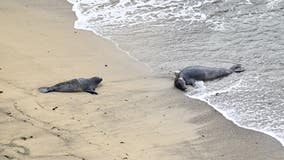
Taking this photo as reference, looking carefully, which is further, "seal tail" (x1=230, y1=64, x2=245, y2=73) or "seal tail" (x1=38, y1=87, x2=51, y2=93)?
"seal tail" (x1=230, y1=64, x2=245, y2=73)

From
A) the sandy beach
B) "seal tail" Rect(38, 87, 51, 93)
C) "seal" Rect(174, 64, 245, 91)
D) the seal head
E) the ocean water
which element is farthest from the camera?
"seal" Rect(174, 64, 245, 91)

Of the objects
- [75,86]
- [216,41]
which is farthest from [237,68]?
[75,86]

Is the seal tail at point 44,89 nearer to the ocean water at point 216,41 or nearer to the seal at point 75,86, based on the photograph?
the seal at point 75,86

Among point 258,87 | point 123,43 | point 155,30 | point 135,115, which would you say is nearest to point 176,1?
point 155,30

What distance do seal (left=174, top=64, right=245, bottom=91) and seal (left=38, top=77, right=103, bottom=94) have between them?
118 centimetres

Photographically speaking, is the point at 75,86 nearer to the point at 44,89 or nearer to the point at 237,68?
the point at 44,89

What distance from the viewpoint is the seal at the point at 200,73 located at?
8.16 meters

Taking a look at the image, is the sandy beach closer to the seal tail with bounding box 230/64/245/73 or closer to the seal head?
the seal head

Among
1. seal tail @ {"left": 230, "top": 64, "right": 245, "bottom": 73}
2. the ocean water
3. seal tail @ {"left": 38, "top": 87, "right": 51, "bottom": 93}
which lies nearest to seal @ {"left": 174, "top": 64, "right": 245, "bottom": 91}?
seal tail @ {"left": 230, "top": 64, "right": 245, "bottom": 73}

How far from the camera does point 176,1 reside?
43.2 ft

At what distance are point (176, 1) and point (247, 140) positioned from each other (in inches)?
285

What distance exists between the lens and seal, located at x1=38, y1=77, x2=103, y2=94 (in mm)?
7762

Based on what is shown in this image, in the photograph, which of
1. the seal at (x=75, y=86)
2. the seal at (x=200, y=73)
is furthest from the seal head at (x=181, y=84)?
the seal at (x=75, y=86)

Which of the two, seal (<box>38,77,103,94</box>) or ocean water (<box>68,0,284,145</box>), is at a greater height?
seal (<box>38,77,103,94</box>)
